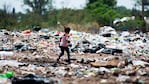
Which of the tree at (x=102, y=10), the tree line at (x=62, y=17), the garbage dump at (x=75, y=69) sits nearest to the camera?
the garbage dump at (x=75, y=69)

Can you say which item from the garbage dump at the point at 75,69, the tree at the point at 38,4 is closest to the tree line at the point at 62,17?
the tree at the point at 38,4

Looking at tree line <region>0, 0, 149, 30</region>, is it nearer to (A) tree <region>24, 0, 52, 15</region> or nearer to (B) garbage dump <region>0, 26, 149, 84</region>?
(A) tree <region>24, 0, 52, 15</region>

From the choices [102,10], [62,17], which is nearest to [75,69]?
[62,17]

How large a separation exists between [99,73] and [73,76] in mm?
514

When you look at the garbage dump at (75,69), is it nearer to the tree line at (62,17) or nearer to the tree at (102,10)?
the tree line at (62,17)

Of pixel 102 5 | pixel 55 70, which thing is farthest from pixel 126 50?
pixel 102 5

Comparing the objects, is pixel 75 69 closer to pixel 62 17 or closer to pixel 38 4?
pixel 62 17

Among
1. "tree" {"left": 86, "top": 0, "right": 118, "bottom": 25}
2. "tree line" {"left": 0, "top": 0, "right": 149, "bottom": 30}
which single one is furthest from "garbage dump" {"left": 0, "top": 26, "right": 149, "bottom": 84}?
"tree" {"left": 86, "top": 0, "right": 118, "bottom": 25}

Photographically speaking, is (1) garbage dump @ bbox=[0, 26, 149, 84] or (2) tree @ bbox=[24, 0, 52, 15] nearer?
(1) garbage dump @ bbox=[0, 26, 149, 84]

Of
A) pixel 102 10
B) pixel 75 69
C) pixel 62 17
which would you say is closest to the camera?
pixel 75 69

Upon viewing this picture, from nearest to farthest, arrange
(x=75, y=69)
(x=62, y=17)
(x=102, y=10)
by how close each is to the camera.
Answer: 1. (x=75, y=69)
2. (x=62, y=17)
3. (x=102, y=10)

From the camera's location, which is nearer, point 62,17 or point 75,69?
point 75,69

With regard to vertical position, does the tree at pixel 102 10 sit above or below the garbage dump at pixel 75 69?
above

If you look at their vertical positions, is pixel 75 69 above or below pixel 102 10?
below
